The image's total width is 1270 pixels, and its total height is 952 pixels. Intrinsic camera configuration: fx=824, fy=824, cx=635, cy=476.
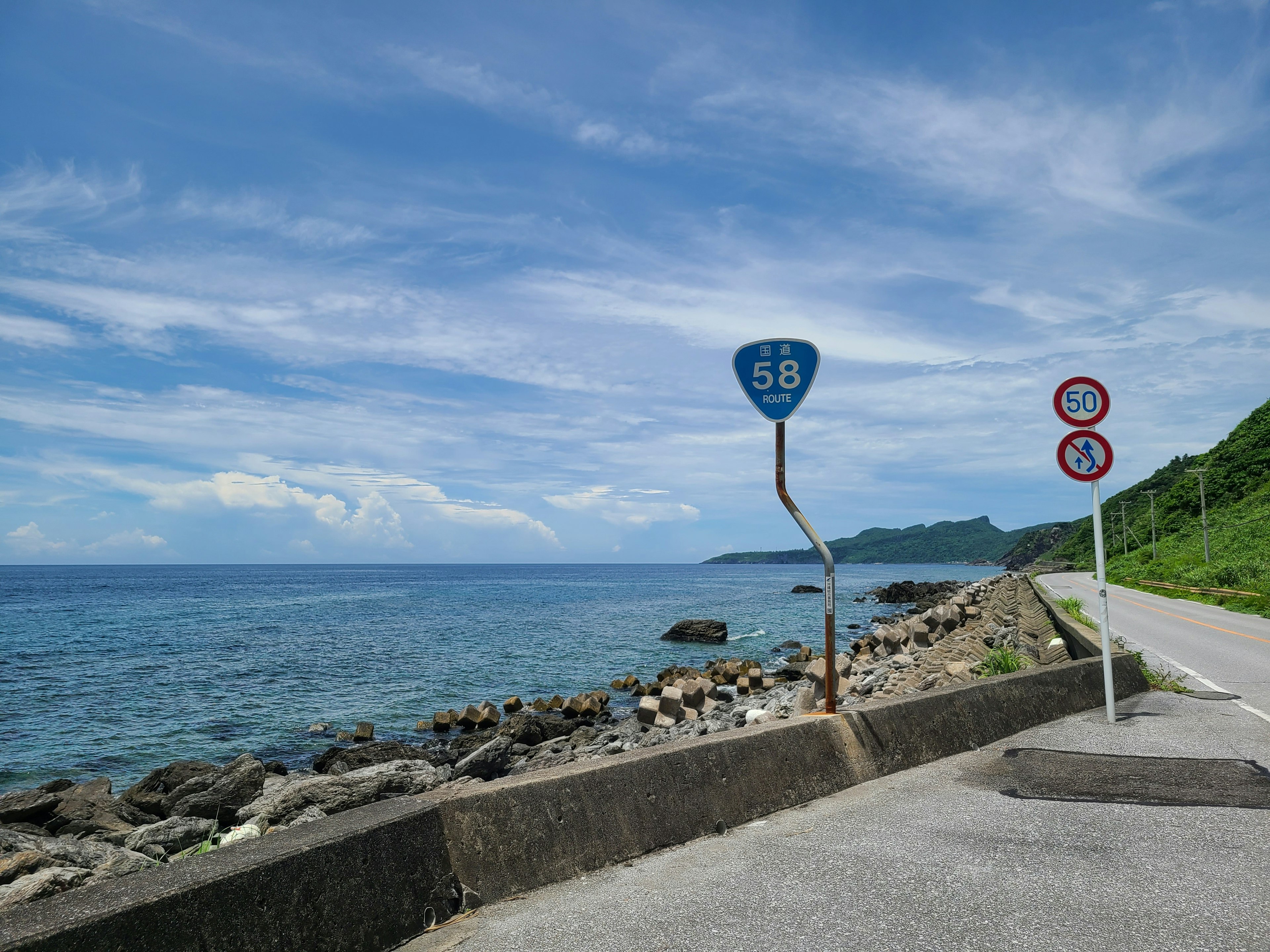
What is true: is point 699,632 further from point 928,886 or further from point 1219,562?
point 928,886

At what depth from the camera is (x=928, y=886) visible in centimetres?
372

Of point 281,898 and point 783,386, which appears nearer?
point 281,898

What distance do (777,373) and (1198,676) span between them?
9.91m

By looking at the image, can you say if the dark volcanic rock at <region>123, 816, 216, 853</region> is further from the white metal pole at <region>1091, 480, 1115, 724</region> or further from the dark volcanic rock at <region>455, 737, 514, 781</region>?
the white metal pole at <region>1091, 480, 1115, 724</region>

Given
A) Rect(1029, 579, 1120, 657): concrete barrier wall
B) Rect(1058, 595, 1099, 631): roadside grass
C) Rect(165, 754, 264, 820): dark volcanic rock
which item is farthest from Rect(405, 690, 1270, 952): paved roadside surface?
Rect(1058, 595, 1099, 631): roadside grass

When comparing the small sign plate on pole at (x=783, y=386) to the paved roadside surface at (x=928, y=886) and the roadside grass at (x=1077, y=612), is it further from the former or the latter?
the roadside grass at (x=1077, y=612)

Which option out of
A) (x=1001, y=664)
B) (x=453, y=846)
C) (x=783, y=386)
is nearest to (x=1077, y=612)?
(x=1001, y=664)

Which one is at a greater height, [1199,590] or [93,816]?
[1199,590]

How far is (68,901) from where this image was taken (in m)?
2.63

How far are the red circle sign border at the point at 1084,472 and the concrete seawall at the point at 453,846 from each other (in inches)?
127

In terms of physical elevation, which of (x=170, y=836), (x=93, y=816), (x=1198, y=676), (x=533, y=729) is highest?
(x=1198, y=676)

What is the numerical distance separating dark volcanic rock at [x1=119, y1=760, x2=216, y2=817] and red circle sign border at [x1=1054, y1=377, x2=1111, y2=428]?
12.3 m

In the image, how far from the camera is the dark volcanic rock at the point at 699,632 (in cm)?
3703

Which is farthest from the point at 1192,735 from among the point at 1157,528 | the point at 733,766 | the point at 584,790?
the point at 1157,528
